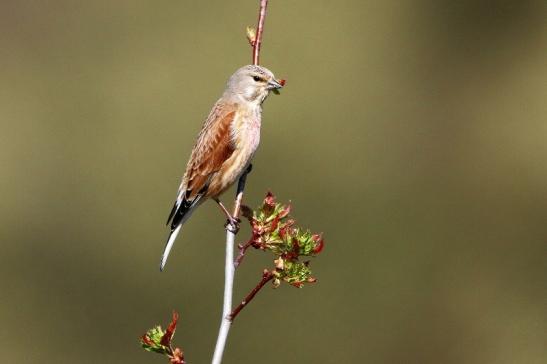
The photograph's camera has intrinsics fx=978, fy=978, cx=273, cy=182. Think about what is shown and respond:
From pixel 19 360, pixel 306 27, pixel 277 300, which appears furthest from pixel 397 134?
pixel 19 360

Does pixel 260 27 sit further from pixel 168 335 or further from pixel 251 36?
pixel 168 335

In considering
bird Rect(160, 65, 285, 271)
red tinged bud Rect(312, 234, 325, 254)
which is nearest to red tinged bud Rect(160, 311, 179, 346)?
red tinged bud Rect(312, 234, 325, 254)

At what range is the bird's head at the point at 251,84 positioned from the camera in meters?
5.18

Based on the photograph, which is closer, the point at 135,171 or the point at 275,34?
the point at 135,171

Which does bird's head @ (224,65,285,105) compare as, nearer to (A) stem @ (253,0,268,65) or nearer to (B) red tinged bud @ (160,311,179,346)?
(A) stem @ (253,0,268,65)

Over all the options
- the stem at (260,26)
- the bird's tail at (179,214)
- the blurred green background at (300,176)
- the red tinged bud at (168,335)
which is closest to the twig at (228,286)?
the stem at (260,26)

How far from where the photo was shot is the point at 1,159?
699 inches

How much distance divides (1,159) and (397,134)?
731 centimetres

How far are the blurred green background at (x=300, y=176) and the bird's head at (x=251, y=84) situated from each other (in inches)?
234

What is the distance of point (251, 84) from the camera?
529 centimetres

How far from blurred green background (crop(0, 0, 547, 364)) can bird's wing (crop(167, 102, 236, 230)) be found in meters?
5.94

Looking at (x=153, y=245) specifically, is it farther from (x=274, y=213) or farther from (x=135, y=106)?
(x=274, y=213)

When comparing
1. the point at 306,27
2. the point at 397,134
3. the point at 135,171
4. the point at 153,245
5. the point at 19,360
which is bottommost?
the point at 19,360

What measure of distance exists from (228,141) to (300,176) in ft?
35.8
